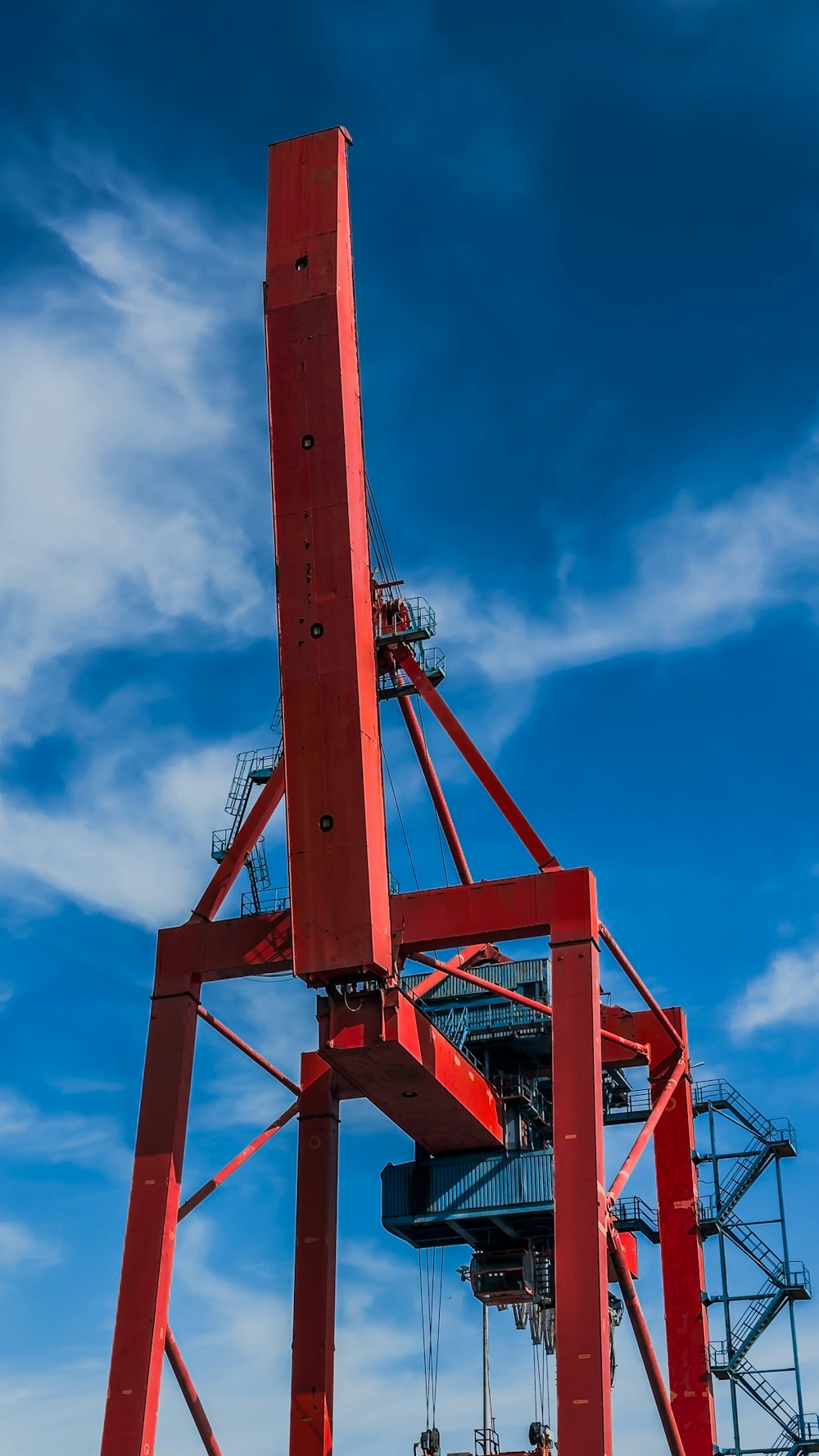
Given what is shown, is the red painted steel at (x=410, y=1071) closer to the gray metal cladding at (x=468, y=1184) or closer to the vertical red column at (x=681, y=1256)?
the gray metal cladding at (x=468, y=1184)

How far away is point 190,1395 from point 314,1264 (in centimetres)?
330

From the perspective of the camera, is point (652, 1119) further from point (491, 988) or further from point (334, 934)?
point (334, 934)

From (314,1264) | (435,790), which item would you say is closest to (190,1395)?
(314,1264)

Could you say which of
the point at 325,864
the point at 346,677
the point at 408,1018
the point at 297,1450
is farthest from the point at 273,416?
the point at 297,1450

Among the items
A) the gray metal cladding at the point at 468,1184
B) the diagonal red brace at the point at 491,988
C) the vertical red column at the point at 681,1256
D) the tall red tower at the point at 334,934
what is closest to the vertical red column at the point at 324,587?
the tall red tower at the point at 334,934

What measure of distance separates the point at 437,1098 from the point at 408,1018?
320 centimetres

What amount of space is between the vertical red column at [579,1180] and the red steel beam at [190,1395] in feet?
21.0

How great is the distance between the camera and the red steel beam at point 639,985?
92.9 ft

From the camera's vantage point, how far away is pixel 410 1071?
2788cm

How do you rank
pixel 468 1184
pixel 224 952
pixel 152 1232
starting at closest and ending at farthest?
pixel 152 1232 → pixel 224 952 → pixel 468 1184

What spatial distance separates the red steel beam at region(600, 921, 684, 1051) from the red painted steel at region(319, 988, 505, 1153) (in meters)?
3.22

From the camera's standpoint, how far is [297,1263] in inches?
1208

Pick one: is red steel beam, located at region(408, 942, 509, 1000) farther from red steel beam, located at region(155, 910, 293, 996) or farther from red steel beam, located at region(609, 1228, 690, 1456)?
red steel beam, located at region(609, 1228, 690, 1456)

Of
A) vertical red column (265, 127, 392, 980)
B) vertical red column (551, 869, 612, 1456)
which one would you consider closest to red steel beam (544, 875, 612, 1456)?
vertical red column (551, 869, 612, 1456)
